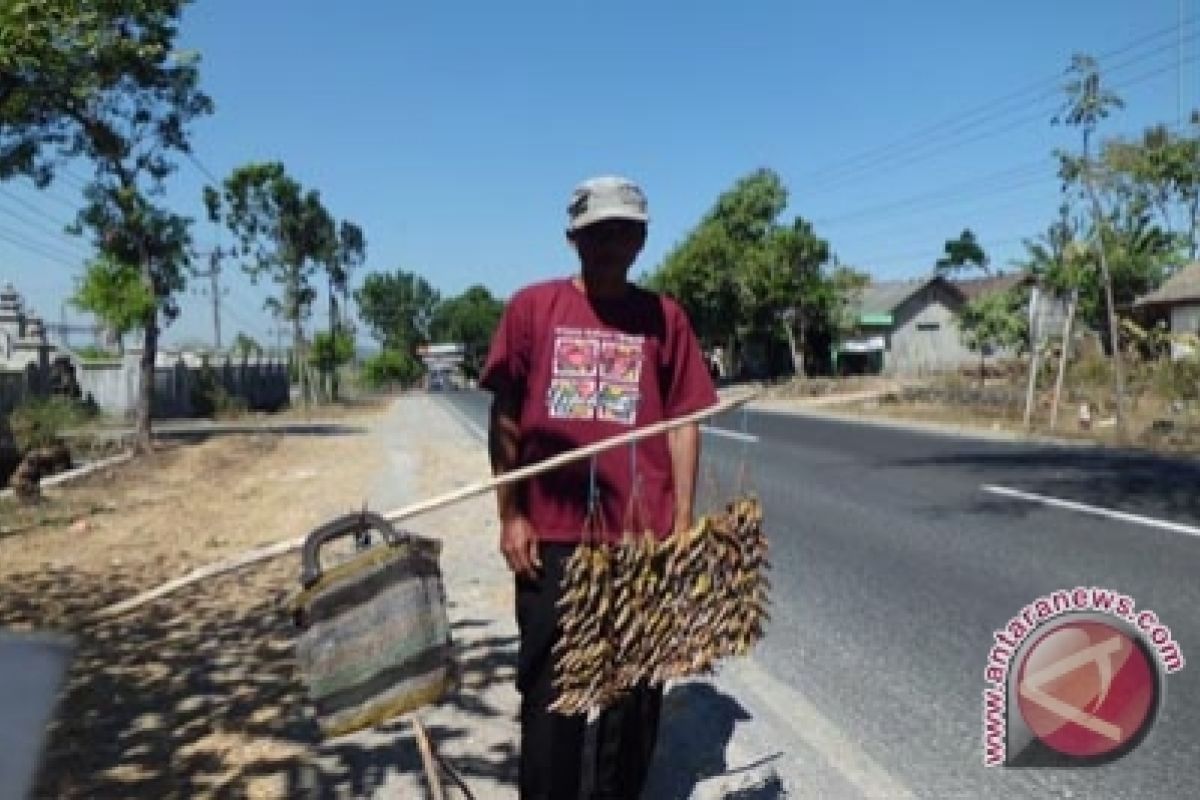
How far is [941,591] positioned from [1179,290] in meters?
37.0

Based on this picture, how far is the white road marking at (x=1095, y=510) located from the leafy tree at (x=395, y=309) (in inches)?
3870

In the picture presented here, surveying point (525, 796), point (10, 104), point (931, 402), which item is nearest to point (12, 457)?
point (10, 104)

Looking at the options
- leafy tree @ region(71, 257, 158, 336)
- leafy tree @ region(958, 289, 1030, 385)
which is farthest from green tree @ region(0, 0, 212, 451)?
leafy tree @ region(958, 289, 1030, 385)

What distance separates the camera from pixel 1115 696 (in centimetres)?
370

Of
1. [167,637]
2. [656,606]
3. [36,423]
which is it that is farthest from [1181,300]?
[656,606]

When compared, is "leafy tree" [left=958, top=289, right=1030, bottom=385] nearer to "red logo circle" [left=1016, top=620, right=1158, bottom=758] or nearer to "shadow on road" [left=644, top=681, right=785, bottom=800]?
"shadow on road" [left=644, top=681, right=785, bottom=800]

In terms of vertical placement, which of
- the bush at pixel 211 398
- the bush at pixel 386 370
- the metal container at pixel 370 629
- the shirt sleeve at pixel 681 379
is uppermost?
the shirt sleeve at pixel 681 379

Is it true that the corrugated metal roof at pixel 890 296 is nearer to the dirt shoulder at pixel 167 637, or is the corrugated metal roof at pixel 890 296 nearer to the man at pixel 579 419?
the dirt shoulder at pixel 167 637

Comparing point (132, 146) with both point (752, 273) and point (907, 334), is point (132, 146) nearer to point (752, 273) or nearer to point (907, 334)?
point (752, 273)

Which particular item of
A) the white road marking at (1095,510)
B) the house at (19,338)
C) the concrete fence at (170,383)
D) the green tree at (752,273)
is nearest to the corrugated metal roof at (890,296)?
the green tree at (752,273)

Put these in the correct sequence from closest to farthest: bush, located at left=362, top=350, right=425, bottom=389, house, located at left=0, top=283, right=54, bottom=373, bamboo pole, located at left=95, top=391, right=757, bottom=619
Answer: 1. bamboo pole, located at left=95, top=391, right=757, bottom=619
2. house, located at left=0, top=283, right=54, bottom=373
3. bush, located at left=362, top=350, right=425, bottom=389

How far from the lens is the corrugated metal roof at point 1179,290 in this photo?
39.7 m

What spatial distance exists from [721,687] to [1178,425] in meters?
17.5

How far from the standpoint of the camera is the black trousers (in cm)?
345
